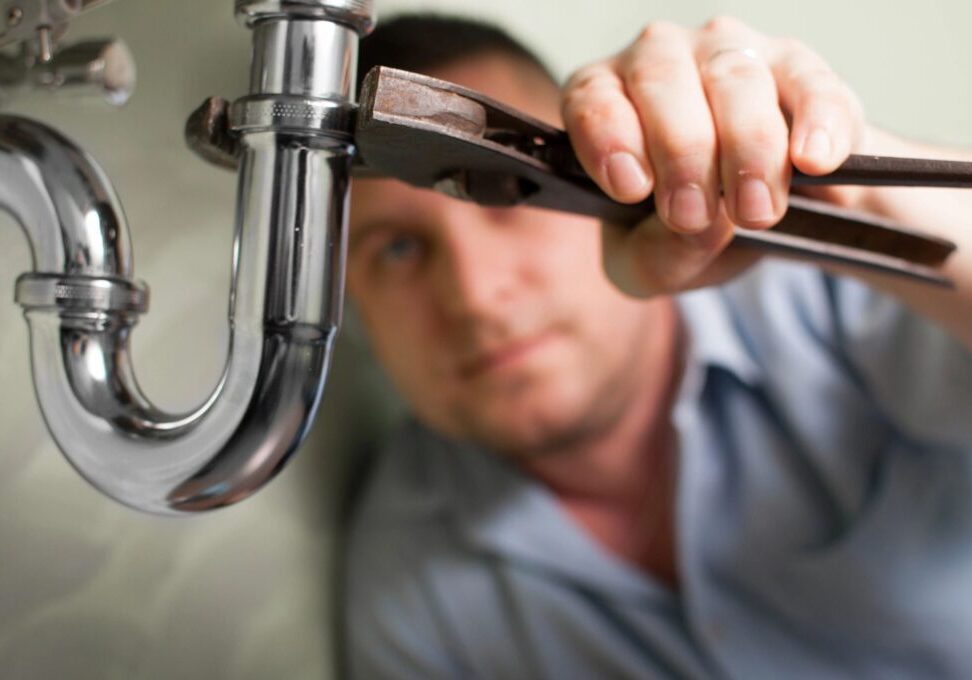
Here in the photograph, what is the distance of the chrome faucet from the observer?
0.83 ft

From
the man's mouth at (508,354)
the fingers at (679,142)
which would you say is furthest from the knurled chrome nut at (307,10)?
the man's mouth at (508,354)

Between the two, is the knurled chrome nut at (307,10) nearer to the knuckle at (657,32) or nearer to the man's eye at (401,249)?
the knuckle at (657,32)

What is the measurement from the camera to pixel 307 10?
0.25m

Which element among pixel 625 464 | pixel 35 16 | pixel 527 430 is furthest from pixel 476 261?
pixel 35 16

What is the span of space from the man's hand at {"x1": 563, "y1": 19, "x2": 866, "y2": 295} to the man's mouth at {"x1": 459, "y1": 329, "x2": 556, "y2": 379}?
262mm

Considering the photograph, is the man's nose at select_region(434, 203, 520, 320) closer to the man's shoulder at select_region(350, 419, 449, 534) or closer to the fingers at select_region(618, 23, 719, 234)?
the man's shoulder at select_region(350, 419, 449, 534)

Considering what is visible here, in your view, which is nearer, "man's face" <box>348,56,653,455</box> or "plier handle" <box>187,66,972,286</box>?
"plier handle" <box>187,66,972,286</box>

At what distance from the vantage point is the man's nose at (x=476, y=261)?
603mm

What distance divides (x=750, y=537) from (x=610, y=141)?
44 centimetres

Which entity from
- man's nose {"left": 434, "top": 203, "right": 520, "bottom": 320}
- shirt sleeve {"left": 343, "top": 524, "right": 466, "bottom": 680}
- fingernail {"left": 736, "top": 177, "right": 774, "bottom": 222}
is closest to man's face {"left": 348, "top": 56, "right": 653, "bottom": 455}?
man's nose {"left": 434, "top": 203, "right": 520, "bottom": 320}

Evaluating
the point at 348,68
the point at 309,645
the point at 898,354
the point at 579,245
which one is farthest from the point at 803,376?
the point at 348,68

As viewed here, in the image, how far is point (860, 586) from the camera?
617mm

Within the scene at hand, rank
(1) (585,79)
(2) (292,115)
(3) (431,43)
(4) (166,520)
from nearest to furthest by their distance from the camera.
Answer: (2) (292,115) < (1) (585,79) < (4) (166,520) < (3) (431,43)

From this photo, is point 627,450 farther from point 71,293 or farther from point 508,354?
point 71,293
